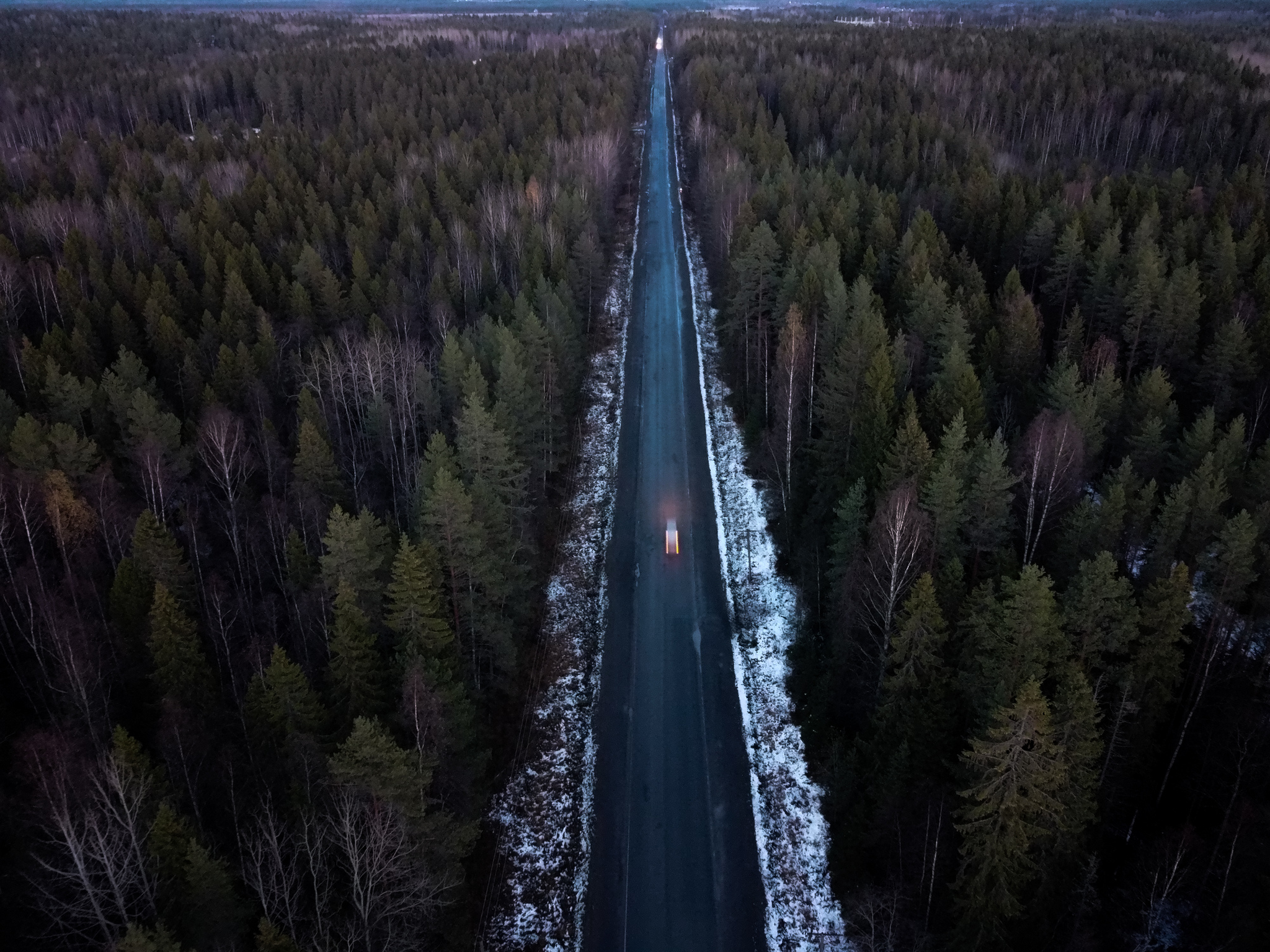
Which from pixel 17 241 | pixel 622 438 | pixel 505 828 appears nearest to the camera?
pixel 505 828

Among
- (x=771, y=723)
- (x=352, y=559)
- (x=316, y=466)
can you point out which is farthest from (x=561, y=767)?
(x=316, y=466)

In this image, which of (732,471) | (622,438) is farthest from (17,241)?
(732,471)

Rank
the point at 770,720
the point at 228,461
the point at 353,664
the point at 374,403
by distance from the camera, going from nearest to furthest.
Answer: the point at 353,664
the point at 770,720
the point at 228,461
the point at 374,403

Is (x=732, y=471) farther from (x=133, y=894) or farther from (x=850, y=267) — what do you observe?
(x=133, y=894)

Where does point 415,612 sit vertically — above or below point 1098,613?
below

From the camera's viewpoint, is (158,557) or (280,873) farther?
(158,557)

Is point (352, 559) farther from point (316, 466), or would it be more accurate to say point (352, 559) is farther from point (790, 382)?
point (790, 382)
